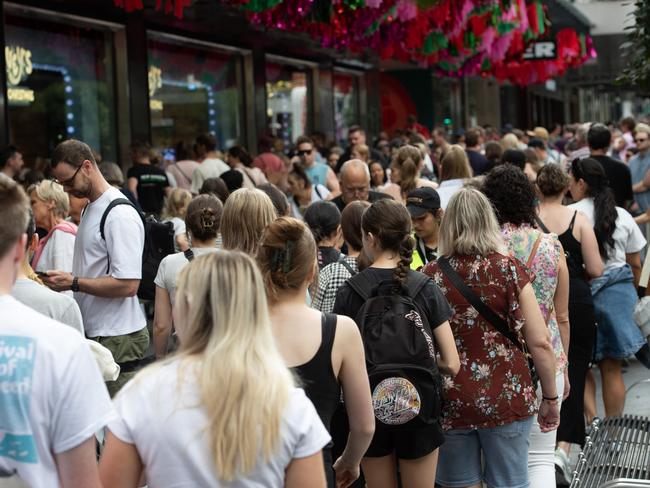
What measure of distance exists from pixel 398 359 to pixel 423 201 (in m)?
2.28

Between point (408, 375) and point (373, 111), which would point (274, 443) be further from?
point (373, 111)

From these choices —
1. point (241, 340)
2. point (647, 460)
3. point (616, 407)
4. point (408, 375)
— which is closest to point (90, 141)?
point (616, 407)

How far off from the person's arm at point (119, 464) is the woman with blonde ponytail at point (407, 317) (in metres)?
1.91

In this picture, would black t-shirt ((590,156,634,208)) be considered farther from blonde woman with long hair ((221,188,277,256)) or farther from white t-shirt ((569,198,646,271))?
blonde woman with long hair ((221,188,277,256))

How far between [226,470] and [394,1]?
11.6 meters

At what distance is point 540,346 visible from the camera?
5363 millimetres

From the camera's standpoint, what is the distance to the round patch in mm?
4785

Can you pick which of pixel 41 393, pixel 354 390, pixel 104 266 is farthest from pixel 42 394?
pixel 104 266

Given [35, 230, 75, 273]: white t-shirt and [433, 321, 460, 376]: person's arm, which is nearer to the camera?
[433, 321, 460, 376]: person's arm

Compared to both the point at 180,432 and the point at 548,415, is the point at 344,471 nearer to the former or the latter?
the point at 548,415

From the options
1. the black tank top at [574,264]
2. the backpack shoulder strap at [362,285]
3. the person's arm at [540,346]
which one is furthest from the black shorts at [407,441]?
the black tank top at [574,264]

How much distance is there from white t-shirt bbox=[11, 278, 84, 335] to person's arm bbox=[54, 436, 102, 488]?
1.52 m

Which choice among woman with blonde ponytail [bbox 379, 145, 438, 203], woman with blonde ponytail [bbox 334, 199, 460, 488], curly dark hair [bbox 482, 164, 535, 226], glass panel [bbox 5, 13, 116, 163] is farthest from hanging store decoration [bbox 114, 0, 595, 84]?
woman with blonde ponytail [bbox 334, 199, 460, 488]

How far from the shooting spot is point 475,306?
208 inches
